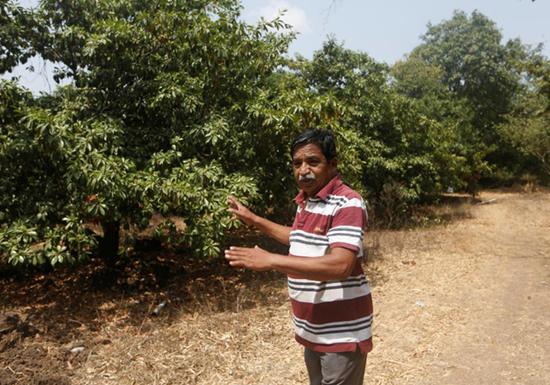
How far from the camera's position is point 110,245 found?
702 cm

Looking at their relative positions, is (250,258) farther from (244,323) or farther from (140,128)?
(140,128)

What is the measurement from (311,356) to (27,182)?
17.0ft

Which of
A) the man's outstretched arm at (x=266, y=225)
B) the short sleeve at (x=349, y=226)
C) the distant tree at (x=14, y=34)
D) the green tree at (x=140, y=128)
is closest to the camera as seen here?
the short sleeve at (x=349, y=226)

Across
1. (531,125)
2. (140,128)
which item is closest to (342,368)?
(140,128)

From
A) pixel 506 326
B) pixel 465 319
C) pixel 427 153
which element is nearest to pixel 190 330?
pixel 465 319

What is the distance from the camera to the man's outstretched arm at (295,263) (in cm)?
166

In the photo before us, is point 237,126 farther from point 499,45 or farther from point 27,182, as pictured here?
point 499,45

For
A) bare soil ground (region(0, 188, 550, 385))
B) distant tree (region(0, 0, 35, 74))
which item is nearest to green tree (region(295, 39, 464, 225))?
bare soil ground (region(0, 188, 550, 385))

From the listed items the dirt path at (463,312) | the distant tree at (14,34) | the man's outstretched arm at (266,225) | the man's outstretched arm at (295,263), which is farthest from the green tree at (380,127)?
the man's outstretched arm at (295,263)

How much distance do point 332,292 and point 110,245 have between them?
19.4 feet

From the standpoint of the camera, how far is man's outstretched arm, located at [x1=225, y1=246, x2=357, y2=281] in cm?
166

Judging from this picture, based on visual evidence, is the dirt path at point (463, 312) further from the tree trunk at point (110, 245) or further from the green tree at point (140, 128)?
the tree trunk at point (110, 245)

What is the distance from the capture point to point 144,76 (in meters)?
6.38

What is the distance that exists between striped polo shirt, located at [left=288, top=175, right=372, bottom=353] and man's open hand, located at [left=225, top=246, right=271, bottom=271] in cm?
33
